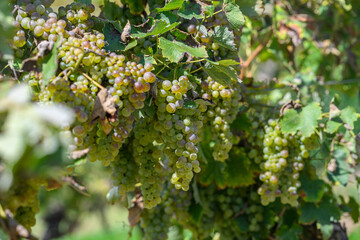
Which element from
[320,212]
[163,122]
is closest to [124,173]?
[163,122]

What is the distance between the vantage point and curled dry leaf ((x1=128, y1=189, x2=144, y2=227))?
1.51 metres

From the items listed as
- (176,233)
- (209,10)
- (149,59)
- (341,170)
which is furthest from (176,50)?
(176,233)

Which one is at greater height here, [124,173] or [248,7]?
[248,7]

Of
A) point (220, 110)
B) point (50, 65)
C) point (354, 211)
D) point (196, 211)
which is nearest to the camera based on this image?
point (50, 65)

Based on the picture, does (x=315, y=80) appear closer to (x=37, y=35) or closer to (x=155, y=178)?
(x=155, y=178)

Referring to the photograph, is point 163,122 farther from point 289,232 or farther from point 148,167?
point 289,232

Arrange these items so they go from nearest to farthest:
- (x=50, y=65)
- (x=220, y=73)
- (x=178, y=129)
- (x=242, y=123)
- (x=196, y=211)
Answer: (x=50, y=65)
(x=178, y=129)
(x=220, y=73)
(x=242, y=123)
(x=196, y=211)

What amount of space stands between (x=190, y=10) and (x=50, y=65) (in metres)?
0.44

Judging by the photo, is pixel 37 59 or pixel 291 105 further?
pixel 291 105

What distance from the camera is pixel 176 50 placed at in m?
1.04

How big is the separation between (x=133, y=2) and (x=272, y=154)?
70 cm

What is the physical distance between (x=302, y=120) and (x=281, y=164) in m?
0.17

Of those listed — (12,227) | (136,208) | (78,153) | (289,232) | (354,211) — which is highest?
(78,153)

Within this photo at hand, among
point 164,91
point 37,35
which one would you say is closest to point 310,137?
point 164,91
